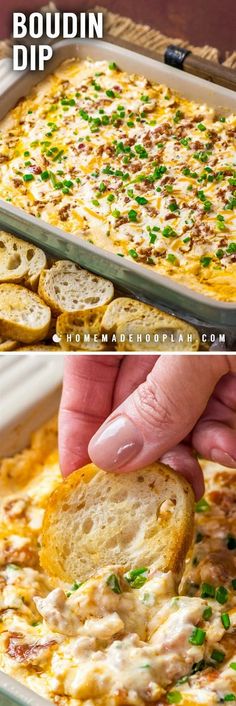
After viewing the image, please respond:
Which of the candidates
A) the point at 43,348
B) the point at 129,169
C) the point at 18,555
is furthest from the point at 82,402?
the point at 129,169

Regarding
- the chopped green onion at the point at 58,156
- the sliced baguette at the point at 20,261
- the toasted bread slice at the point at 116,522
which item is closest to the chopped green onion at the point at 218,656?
the toasted bread slice at the point at 116,522

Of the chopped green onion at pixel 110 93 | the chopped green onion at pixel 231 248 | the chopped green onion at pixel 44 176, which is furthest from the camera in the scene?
the chopped green onion at pixel 110 93

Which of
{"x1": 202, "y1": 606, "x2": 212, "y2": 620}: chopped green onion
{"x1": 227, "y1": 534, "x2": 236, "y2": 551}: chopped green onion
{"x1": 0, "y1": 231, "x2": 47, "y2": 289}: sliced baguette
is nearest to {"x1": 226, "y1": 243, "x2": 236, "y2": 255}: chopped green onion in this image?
{"x1": 0, "y1": 231, "x2": 47, "y2": 289}: sliced baguette

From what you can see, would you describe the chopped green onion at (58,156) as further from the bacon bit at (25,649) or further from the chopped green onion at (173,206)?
the bacon bit at (25,649)

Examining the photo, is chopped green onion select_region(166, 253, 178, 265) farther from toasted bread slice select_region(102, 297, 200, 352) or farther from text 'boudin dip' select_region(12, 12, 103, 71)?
text 'boudin dip' select_region(12, 12, 103, 71)

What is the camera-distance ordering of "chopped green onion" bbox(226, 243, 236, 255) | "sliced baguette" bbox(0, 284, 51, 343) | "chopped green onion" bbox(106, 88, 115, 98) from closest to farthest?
"sliced baguette" bbox(0, 284, 51, 343), "chopped green onion" bbox(226, 243, 236, 255), "chopped green onion" bbox(106, 88, 115, 98)
